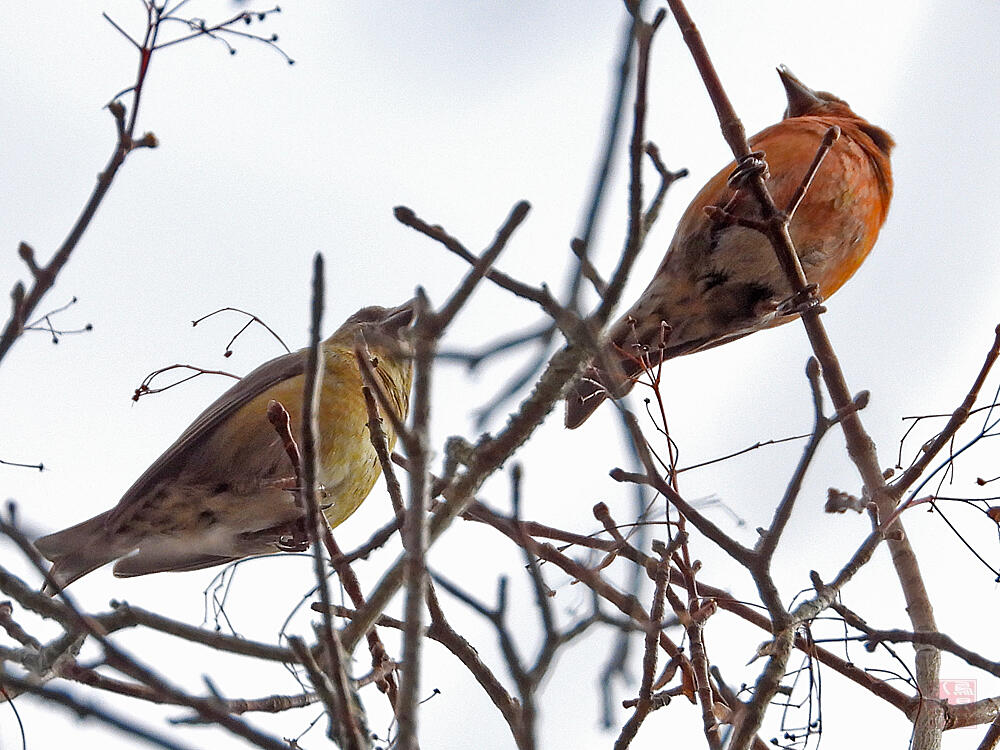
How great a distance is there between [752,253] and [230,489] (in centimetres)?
249

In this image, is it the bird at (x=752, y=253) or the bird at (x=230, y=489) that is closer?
the bird at (x=230, y=489)

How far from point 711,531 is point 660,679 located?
0.48 metres

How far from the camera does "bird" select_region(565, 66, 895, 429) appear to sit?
193 inches

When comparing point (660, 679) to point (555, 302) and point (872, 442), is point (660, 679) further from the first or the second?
point (872, 442)

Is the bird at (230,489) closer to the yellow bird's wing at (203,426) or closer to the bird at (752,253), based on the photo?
the yellow bird's wing at (203,426)

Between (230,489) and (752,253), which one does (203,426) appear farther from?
(752,253)

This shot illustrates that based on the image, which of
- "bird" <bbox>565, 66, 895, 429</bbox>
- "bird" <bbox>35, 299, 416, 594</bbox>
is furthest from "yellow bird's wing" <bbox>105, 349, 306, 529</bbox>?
"bird" <bbox>565, 66, 895, 429</bbox>

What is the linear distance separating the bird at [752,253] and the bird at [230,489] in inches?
41.8

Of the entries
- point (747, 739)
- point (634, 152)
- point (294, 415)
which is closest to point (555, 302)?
point (634, 152)

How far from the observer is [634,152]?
5.45 ft

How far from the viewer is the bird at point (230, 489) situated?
13.8 ft

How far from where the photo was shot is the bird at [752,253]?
4891 millimetres

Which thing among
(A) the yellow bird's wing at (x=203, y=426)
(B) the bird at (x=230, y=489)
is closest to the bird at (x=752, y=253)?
(B) the bird at (x=230, y=489)

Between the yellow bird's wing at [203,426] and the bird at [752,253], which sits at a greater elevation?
the bird at [752,253]
